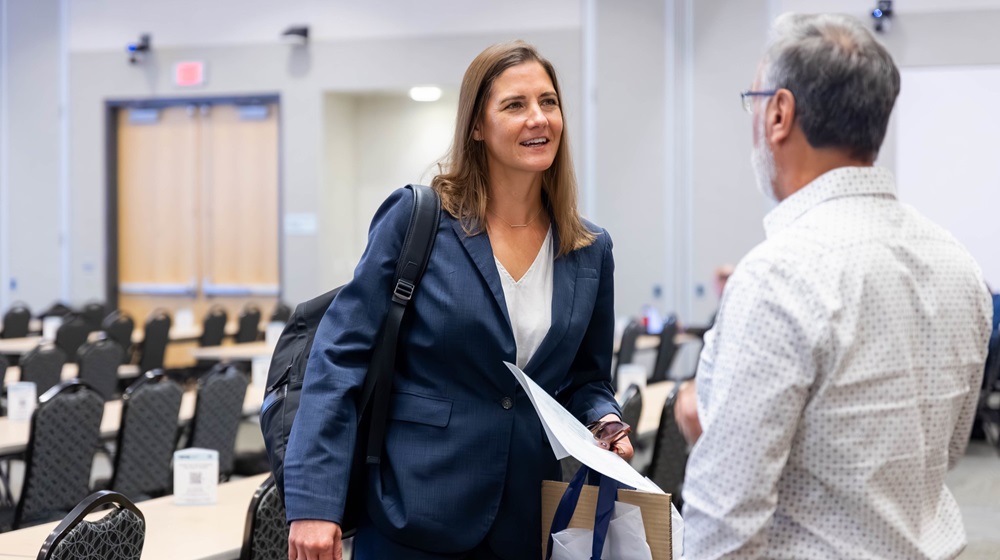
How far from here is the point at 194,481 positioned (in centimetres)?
345

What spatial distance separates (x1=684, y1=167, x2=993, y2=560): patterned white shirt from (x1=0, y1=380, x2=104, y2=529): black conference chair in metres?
3.43

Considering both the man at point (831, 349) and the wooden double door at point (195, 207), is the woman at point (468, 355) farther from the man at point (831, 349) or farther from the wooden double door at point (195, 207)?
the wooden double door at point (195, 207)

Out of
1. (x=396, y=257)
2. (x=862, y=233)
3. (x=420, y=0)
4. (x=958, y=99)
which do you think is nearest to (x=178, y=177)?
(x=420, y=0)

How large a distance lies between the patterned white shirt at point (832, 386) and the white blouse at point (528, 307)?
63cm

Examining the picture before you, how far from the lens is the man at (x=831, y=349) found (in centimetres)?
137

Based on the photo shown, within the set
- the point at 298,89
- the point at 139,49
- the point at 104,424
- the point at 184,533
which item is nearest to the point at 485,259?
the point at 184,533

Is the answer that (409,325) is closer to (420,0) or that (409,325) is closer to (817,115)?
(817,115)

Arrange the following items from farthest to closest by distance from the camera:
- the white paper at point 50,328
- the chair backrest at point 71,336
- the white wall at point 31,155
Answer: the white wall at point 31,155
the white paper at point 50,328
the chair backrest at point 71,336

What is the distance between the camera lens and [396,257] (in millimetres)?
2021

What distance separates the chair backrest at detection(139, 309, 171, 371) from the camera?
330 inches

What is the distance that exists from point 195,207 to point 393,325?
1097 cm

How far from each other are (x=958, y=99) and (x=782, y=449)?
32.6ft

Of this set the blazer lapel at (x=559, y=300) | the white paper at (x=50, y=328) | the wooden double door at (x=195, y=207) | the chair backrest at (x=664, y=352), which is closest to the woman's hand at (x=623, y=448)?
the blazer lapel at (x=559, y=300)

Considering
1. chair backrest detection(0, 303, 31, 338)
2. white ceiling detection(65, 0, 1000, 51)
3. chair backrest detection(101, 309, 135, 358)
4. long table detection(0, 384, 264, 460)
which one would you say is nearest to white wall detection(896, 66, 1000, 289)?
white ceiling detection(65, 0, 1000, 51)
